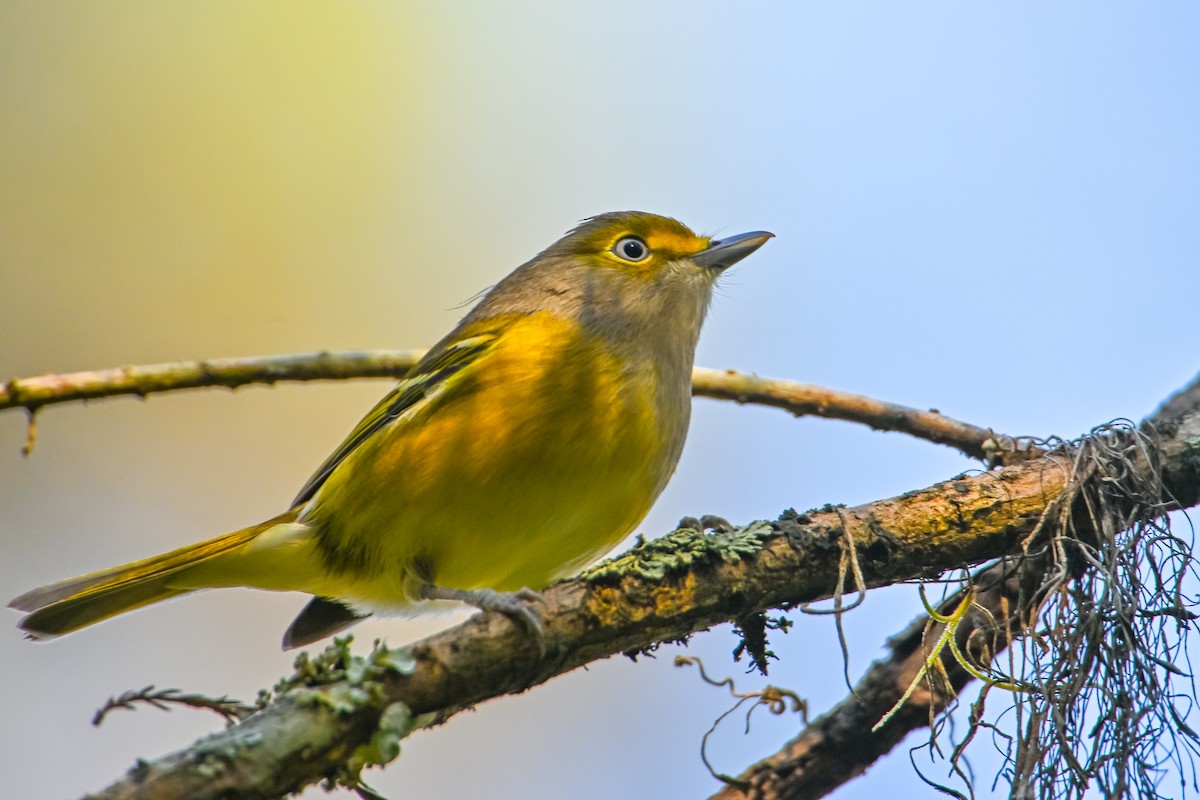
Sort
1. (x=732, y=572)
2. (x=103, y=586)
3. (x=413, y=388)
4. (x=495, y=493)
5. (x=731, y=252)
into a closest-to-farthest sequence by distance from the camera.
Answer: (x=732, y=572), (x=495, y=493), (x=103, y=586), (x=413, y=388), (x=731, y=252)

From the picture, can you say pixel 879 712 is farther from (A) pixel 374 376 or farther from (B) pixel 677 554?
(A) pixel 374 376

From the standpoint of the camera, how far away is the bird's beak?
4.23 metres

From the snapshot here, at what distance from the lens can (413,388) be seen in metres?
3.91

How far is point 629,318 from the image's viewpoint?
12.6ft

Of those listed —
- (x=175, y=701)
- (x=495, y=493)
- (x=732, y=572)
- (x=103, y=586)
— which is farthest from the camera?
(x=103, y=586)

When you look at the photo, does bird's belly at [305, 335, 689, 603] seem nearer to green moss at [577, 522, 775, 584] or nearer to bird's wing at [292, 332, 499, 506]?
bird's wing at [292, 332, 499, 506]

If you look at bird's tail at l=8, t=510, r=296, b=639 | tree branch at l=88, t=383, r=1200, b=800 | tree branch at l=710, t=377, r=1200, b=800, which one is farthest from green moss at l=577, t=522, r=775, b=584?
bird's tail at l=8, t=510, r=296, b=639

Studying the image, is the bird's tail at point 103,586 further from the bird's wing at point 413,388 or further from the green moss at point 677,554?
the green moss at point 677,554

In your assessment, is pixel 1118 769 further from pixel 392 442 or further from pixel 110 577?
pixel 110 577

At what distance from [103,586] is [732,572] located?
231 cm

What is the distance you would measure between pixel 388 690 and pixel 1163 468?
2160 millimetres

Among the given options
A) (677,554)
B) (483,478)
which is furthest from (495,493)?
(677,554)

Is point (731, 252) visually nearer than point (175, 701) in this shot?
No

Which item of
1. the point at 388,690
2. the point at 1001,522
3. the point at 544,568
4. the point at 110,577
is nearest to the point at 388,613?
the point at 544,568
